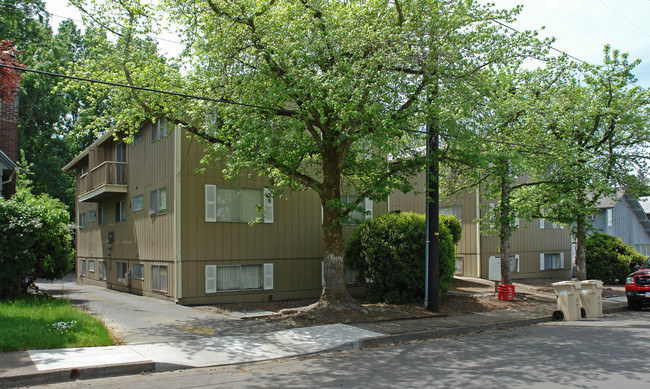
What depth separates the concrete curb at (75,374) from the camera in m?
7.17

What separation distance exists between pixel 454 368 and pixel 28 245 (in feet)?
35.2

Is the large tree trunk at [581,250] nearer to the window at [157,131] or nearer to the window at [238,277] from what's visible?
the window at [238,277]

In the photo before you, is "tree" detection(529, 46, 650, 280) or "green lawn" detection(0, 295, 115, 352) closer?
"green lawn" detection(0, 295, 115, 352)

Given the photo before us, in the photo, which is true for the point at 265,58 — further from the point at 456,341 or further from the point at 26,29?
the point at 26,29

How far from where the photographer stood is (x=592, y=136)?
18.9 meters

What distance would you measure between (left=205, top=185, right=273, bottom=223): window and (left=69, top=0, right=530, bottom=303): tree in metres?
3.58

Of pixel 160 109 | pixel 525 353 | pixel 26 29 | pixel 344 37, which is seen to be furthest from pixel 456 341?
pixel 26 29

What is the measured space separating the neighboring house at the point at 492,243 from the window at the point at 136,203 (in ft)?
38.4

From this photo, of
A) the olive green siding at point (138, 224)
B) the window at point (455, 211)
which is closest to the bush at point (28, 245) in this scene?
the olive green siding at point (138, 224)

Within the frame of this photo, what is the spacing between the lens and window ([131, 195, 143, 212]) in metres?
20.0

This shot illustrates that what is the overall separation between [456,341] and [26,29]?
111 ft

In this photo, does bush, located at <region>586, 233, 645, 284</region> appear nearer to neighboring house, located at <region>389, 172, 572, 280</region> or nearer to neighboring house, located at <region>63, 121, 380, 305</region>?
neighboring house, located at <region>389, 172, 572, 280</region>

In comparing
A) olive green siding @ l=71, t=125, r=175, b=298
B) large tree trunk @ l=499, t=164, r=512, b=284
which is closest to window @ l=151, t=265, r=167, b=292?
olive green siding @ l=71, t=125, r=175, b=298

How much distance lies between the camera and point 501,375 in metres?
7.77
